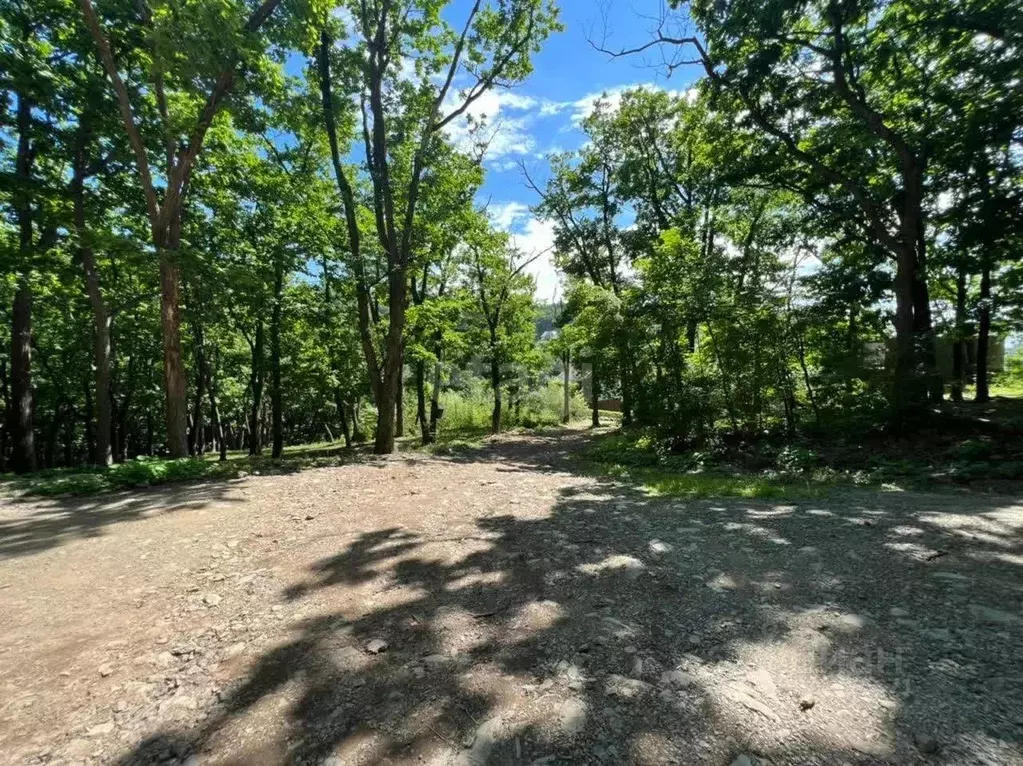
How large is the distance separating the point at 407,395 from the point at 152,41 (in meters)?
21.2

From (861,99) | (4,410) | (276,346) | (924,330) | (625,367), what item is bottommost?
(4,410)

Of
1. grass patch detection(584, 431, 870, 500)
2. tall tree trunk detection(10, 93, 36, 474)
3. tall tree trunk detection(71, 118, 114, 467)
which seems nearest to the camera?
grass patch detection(584, 431, 870, 500)

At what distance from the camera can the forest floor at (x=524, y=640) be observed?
5.98 ft

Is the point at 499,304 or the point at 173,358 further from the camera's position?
the point at 499,304

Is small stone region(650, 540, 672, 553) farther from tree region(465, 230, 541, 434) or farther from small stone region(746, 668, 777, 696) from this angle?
tree region(465, 230, 541, 434)

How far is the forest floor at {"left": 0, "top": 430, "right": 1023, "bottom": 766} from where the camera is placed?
182cm

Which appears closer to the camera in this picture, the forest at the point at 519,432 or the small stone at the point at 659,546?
the forest at the point at 519,432

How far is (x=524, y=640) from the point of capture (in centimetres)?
251

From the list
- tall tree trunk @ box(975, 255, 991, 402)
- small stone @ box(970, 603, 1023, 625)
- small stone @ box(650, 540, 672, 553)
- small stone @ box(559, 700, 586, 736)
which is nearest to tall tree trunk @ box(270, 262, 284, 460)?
small stone @ box(650, 540, 672, 553)

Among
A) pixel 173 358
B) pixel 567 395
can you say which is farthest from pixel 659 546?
pixel 567 395

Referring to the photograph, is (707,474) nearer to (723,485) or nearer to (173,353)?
(723,485)

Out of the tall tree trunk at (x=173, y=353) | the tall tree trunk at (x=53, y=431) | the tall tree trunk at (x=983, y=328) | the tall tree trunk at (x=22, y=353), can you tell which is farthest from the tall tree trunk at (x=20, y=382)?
the tall tree trunk at (x=983, y=328)

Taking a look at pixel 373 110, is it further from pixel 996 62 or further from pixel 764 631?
pixel 764 631

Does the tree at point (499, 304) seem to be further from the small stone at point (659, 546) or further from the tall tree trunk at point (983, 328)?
the small stone at point (659, 546)
